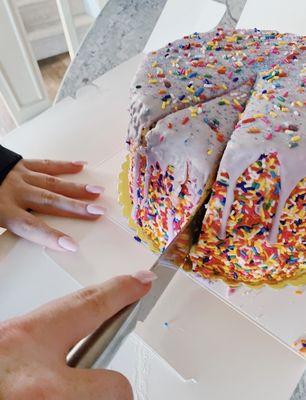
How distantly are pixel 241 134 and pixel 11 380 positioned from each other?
52 cm

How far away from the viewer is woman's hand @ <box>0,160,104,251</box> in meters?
0.99

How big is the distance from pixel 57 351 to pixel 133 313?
184mm

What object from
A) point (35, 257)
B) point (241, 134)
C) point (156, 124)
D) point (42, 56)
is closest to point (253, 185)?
point (241, 134)

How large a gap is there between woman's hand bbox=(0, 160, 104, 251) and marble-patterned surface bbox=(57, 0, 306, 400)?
0.46 m

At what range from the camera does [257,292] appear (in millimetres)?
885

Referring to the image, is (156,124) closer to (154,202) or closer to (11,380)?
(154,202)

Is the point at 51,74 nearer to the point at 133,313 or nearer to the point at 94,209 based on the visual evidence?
the point at 94,209

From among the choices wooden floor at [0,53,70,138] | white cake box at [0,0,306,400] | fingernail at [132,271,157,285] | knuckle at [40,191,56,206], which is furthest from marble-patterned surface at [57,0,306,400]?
wooden floor at [0,53,70,138]

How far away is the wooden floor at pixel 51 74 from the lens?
2.54 metres

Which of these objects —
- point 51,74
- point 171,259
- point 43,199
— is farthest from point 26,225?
point 51,74

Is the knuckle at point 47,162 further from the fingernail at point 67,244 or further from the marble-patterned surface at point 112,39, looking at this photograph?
the marble-patterned surface at point 112,39

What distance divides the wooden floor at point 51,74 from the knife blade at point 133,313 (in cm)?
203

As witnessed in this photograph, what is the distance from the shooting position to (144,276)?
0.71 m

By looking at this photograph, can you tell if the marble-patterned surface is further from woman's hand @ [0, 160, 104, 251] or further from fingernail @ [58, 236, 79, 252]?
fingernail @ [58, 236, 79, 252]
